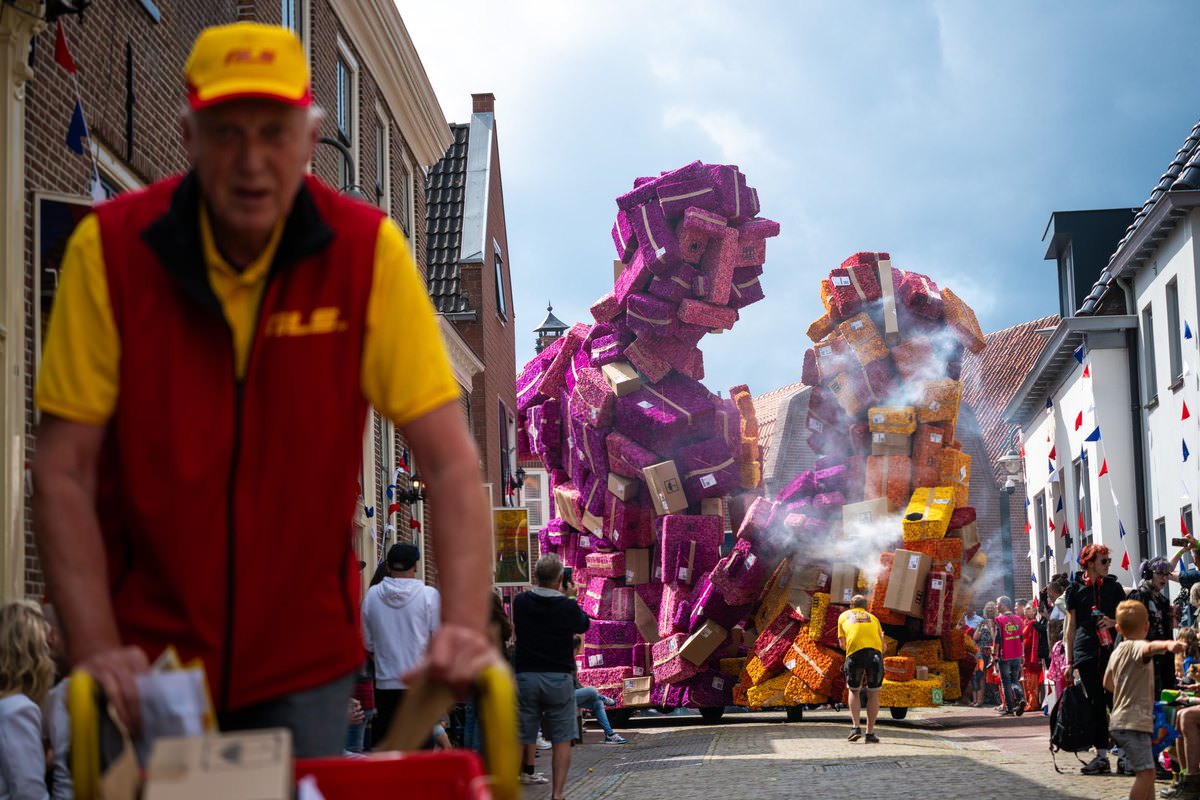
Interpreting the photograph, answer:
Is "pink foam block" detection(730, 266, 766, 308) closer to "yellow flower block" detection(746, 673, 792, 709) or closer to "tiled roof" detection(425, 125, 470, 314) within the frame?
"yellow flower block" detection(746, 673, 792, 709)

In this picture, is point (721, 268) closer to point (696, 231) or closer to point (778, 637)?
point (696, 231)

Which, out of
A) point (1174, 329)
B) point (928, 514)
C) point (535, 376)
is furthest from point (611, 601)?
point (1174, 329)

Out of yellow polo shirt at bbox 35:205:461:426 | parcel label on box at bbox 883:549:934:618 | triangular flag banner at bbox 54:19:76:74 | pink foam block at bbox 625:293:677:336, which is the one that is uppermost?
pink foam block at bbox 625:293:677:336

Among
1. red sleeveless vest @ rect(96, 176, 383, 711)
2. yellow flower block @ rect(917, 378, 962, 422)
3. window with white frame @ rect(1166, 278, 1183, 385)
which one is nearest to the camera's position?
red sleeveless vest @ rect(96, 176, 383, 711)

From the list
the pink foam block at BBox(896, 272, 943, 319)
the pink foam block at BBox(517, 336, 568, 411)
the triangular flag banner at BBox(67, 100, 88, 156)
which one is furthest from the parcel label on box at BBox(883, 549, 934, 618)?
the triangular flag banner at BBox(67, 100, 88, 156)

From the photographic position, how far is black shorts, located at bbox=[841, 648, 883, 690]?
17.8 meters

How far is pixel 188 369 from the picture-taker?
8.29ft

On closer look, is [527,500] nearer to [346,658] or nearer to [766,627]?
[766,627]

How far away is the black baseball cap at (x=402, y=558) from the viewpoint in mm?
10156

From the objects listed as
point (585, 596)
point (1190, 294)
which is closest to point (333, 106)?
point (585, 596)

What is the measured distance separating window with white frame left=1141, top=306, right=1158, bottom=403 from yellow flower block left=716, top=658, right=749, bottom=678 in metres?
7.15

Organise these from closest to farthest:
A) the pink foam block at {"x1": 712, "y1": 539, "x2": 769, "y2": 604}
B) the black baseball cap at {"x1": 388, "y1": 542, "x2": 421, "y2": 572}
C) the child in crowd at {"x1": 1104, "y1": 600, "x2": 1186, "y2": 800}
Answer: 1. the child in crowd at {"x1": 1104, "y1": 600, "x2": 1186, "y2": 800}
2. the black baseball cap at {"x1": 388, "y1": 542, "x2": 421, "y2": 572}
3. the pink foam block at {"x1": 712, "y1": 539, "x2": 769, "y2": 604}

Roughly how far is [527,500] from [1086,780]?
168 ft

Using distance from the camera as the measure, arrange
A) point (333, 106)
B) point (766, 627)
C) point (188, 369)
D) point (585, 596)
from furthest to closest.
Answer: point (585, 596) < point (766, 627) < point (333, 106) < point (188, 369)
